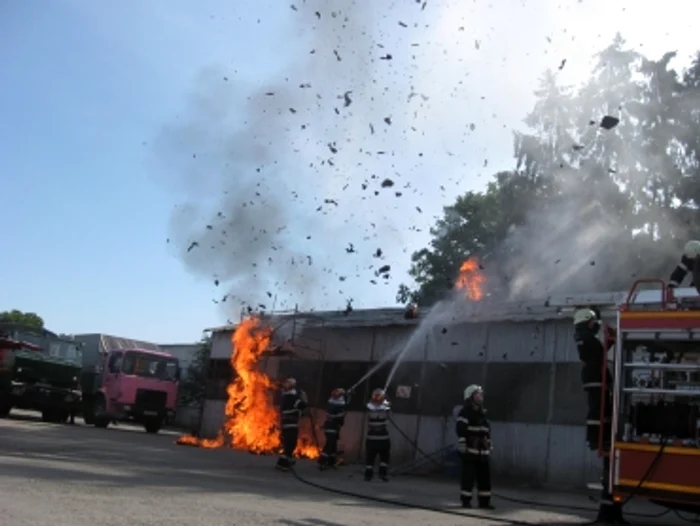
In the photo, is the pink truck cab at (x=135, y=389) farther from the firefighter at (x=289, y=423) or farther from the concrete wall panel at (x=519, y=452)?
the concrete wall panel at (x=519, y=452)

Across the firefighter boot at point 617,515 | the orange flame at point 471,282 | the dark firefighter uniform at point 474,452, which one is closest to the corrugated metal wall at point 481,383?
the orange flame at point 471,282

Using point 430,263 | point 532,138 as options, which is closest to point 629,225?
point 532,138

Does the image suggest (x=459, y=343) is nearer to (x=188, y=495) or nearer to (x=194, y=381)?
(x=188, y=495)

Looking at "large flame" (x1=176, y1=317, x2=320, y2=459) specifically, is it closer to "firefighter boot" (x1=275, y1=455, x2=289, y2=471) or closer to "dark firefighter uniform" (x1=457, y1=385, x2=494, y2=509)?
"firefighter boot" (x1=275, y1=455, x2=289, y2=471)

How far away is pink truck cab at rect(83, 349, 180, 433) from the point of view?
2581 centimetres

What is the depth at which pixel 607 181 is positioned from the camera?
96.7ft

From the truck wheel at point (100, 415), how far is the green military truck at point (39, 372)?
1.06 meters

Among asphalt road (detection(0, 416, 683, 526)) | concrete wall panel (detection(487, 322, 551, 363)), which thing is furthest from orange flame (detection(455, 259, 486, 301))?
asphalt road (detection(0, 416, 683, 526))

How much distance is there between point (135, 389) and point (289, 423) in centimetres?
1076

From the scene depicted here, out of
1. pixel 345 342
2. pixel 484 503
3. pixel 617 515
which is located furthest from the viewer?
pixel 345 342

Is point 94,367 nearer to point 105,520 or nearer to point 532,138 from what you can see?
point 532,138

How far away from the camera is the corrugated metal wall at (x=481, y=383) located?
16.9 metres

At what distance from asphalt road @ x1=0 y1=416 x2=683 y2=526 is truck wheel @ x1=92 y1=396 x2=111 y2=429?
925cm

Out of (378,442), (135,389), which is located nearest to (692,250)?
(378,442)
